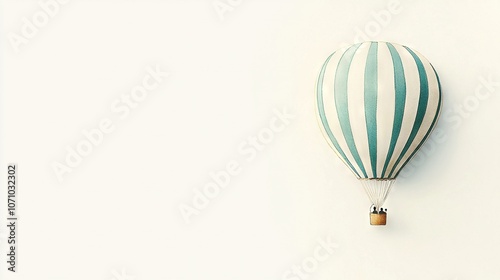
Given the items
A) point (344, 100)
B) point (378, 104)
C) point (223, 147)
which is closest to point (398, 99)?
point (378, 104)

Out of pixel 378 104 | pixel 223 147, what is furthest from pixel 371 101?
pixel 223 147

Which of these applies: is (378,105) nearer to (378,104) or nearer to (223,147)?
(378,104)

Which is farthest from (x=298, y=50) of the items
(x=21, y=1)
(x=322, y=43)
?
(x=21, y=1)

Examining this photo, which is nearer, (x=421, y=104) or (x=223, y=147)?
(x=421, y=104)

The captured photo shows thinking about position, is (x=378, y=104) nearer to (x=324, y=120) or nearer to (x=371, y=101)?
(x=371, y=101)

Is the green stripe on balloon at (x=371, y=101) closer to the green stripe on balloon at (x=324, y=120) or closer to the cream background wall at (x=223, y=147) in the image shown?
the green stripe on balloon at (x=324, y=120)

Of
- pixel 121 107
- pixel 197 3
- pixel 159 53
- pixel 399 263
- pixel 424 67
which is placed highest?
pixel 197 3

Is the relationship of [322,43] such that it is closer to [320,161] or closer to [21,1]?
[320,161]

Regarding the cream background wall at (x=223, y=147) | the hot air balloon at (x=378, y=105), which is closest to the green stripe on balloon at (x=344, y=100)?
the hot air balloon at (x=378, y=105)
